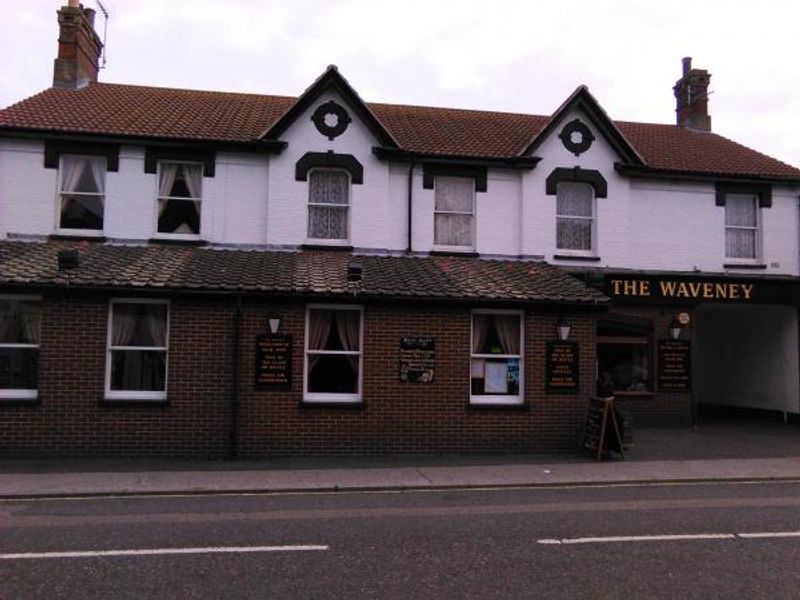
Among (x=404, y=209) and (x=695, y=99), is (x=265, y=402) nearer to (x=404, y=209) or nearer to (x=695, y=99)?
(x=404, y=209)

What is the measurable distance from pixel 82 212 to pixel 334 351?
6.67m

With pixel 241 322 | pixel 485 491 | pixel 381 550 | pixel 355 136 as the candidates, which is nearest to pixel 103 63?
pixel 355 136

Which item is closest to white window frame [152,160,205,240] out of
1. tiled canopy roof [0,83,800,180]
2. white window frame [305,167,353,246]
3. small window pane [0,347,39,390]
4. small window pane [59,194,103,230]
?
tiled canopy roof [0,83,800,180]

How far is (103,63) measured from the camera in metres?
20.1

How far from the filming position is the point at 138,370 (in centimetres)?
1265

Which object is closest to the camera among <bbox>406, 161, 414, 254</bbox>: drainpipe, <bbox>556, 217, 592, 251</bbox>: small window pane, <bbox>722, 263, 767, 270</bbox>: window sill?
<bbox>406, 161, 414, 254</bbox>: drainpipe

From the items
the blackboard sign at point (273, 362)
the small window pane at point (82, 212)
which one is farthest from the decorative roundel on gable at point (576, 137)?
the small window pane at point (82, 212)

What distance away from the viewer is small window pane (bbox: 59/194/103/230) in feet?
49.5

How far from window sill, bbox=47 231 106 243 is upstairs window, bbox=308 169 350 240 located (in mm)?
4450

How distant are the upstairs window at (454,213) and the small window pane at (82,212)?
739 cm

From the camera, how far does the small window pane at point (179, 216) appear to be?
15.4 meters

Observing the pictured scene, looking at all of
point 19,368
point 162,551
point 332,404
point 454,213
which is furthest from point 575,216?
point 162,551

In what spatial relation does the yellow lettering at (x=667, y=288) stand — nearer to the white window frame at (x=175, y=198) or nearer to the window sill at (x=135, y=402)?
the white window frame at (x=175, y=198)

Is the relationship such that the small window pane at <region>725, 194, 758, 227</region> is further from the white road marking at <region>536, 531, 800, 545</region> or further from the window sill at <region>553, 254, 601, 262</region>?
the white road marking at <region>536, 531, 800, 545</region>
